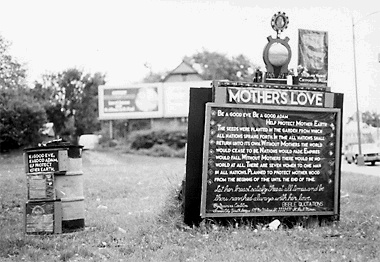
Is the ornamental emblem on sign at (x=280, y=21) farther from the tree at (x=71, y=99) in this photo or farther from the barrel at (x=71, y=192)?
the tree at (x=71, y=99)

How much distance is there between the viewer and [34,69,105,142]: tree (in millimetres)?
61250

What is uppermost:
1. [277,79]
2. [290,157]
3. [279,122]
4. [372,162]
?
[277,79]

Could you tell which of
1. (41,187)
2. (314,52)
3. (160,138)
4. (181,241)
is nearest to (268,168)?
(181,241)

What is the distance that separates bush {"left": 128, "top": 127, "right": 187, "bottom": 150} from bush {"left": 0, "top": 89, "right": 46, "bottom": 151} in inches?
397

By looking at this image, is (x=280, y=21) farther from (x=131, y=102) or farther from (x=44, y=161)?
(x=131, y=102)

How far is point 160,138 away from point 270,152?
39.9 meters

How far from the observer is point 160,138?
48.1m

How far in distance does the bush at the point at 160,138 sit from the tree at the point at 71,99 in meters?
14.6

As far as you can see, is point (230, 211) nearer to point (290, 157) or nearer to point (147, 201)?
point (290, 157)

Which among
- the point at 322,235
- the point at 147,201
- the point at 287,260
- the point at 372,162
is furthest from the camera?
the point at 372,162

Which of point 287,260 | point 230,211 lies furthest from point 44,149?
point 287,260

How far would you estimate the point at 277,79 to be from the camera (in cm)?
904

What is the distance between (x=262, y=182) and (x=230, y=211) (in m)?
0.64

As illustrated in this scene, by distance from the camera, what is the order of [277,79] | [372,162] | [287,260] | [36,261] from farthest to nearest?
[372,162] → [277,79] → [36,261] → [287,260]
